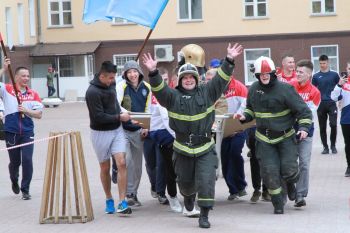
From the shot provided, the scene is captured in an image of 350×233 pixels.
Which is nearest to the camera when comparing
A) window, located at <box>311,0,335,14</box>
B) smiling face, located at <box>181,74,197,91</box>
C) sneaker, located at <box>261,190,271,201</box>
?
smiling face, located at <box>181,74,197,91</box>

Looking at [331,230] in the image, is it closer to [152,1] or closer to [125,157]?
[125,157]

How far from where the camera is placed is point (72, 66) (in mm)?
50406

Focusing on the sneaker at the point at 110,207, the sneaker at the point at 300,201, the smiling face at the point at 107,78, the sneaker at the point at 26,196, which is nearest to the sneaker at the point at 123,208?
the sneaker at the point at 110,207

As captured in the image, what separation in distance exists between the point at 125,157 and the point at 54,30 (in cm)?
4087

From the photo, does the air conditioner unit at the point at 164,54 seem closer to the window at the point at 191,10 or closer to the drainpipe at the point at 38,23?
the window at the point at 191,10

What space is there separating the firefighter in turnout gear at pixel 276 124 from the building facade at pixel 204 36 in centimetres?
3724

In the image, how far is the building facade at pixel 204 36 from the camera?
48.4 meters

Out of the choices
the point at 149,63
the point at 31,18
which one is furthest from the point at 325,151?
the point at 31,18

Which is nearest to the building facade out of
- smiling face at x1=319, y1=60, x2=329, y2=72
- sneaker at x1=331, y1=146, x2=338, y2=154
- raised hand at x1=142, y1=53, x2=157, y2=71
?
smiling face at x1=319, y1=60, x2=329, y2=72

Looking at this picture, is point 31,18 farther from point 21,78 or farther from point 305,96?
point 305,96

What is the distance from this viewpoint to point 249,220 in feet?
33.5

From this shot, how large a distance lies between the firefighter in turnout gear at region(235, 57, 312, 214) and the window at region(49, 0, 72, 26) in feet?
135

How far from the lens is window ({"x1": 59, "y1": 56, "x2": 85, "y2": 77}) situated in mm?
50125

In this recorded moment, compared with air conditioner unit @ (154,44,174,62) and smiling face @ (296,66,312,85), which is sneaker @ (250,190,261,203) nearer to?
smiling face @ (296,66,312,85)
